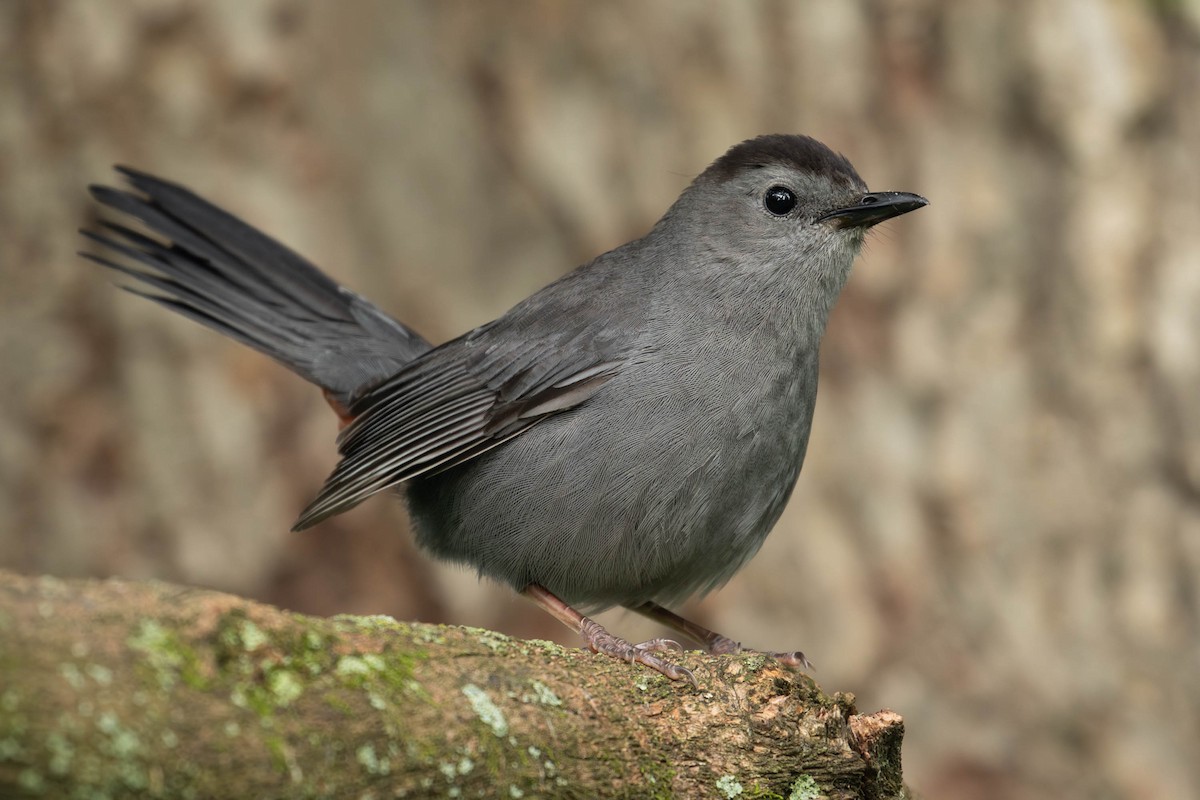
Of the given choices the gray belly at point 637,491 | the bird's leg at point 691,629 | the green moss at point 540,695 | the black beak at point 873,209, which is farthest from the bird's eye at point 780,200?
the green moss at point 540,695

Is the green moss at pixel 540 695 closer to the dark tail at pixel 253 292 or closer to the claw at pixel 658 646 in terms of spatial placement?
the claw at pixel 658 646

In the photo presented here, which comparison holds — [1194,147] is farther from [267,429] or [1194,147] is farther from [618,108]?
[267,429]

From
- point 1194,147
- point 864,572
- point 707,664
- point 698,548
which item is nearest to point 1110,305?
point 1194,147

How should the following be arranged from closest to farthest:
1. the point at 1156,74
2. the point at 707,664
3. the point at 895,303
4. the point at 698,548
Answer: the point at 707,664 < the point at 698,548 < the point at 1156,74 < the point at 895,303

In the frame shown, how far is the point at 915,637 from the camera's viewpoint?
6.30 m

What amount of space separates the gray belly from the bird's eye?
0.59 m

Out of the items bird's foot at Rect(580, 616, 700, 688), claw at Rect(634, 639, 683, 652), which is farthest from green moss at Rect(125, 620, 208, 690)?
claw at Rect(634, 639, 683, 652)

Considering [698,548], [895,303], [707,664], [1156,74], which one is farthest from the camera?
[895,303]

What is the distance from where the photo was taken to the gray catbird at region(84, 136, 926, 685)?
12.4ft

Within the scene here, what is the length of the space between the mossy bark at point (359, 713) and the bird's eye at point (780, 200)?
1.96m

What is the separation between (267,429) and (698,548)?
355 centimetres

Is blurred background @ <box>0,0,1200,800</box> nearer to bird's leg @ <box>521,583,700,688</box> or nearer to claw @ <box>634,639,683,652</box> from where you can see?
bird's leg @ <box>521,583,700,688</box>

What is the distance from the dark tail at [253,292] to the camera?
4.75 metres

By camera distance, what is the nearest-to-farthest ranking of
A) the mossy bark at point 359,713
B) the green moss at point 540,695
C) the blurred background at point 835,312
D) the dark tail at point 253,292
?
1. the mossy bark at point 359,713
2. the green moss at point 540,695
3. the dark tail at point 253,292
4. the blurred background at point 835,312
